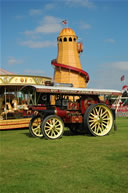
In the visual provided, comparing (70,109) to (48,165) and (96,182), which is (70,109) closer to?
(48,165)

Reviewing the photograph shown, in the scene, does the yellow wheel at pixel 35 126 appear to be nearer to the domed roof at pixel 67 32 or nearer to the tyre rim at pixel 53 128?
the tyre rim at pixel 53 128

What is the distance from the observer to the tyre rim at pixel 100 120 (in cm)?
1069

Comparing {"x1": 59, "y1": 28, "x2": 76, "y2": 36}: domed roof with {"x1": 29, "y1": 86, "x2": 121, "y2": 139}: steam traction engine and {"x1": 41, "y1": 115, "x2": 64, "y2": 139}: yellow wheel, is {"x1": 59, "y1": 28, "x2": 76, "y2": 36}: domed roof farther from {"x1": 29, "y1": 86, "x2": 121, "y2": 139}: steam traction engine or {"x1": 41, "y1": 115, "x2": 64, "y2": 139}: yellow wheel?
{"x1": 41, "y1": 115, "x2": 64, "y2": 139}: yellow wheel

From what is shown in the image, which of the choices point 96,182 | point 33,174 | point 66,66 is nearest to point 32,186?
point 33,174

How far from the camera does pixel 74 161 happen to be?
576cm

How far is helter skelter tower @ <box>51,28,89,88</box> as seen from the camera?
39.9 metres

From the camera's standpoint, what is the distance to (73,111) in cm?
1105

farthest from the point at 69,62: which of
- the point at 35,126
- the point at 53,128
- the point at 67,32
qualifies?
the point at 53,128

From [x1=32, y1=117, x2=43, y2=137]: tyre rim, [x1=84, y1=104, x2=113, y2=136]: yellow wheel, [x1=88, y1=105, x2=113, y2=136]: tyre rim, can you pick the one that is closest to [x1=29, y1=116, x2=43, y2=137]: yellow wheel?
[x1=32, y1=117, x2=43, y2=137]: tyre rim

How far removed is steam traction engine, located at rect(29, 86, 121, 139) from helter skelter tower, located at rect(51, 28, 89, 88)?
93.4ft

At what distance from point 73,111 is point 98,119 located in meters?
1.12

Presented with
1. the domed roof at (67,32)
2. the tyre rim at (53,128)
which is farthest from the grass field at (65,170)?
the domed roof at (67,32)

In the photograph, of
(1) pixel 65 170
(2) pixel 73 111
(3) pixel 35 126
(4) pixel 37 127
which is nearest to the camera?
(1) pixel 65 170

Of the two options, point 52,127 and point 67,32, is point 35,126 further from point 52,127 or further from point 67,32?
point 67,32
